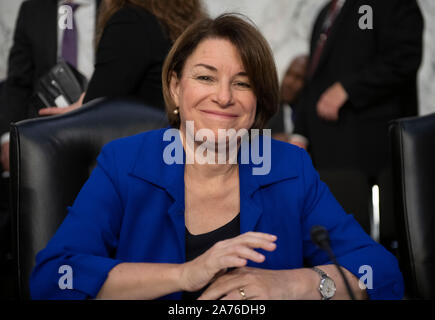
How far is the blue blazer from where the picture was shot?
1133 millimetres

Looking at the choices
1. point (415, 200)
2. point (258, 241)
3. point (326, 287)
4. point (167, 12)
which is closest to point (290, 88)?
point (167, 12)

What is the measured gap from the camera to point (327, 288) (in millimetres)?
1143

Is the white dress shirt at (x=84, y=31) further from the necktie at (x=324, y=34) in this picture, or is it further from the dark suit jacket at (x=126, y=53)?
the necktie at (x=324, y=34)

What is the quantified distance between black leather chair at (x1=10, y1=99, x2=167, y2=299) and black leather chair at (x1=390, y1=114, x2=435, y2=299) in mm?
658

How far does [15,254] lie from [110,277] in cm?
31

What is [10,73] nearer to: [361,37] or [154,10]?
[154,10]

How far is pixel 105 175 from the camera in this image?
1.26m

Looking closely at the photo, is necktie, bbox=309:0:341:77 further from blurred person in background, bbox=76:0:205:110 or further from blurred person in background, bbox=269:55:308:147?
blurred person in background, bbox=269:55:308:147

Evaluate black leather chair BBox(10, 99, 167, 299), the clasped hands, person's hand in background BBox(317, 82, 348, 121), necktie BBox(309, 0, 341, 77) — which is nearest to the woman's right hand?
the clasped hands

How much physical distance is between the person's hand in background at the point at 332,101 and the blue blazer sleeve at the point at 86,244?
1434 mm

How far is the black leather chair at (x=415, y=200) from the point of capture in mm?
1313

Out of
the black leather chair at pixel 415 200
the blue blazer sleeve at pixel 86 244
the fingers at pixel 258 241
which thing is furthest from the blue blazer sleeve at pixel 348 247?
the blue blazer sleeve at pixel 86 244

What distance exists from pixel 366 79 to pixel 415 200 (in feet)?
3.90
